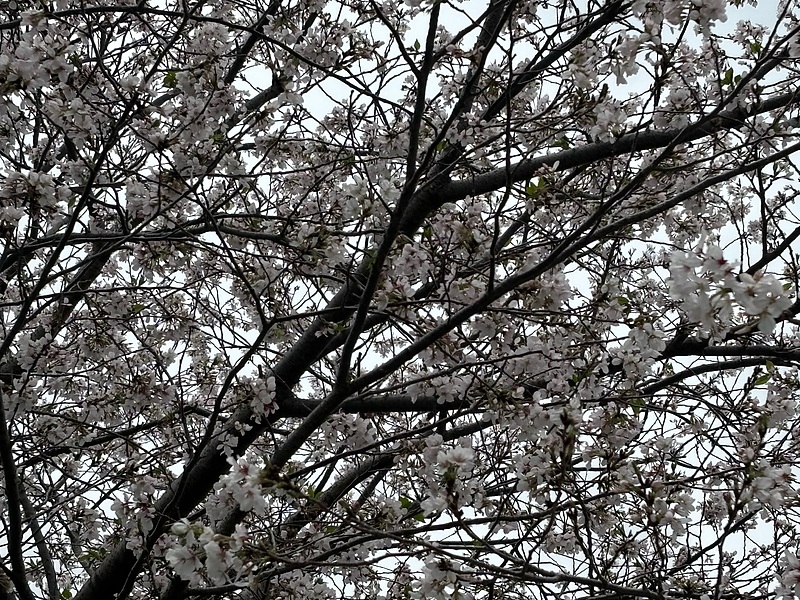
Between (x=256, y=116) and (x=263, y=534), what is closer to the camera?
(x=263, y=534)

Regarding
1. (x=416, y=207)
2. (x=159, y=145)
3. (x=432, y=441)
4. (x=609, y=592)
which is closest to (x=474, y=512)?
(x=432, y=441)

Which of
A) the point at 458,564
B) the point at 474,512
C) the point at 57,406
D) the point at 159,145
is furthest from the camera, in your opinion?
the point at 57,406

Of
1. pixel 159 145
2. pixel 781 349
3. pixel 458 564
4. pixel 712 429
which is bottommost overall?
pixel 458 564

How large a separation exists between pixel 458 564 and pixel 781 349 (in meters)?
2.26

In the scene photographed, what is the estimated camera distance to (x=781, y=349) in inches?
140

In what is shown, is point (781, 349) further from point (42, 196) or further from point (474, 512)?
point (42, 196)

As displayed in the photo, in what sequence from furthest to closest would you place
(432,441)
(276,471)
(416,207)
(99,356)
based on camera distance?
(99,356) < (416,207) < (432,441) < (276,471)

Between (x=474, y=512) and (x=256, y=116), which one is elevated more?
(x=256, y=116)

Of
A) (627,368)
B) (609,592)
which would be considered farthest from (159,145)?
(609,592)

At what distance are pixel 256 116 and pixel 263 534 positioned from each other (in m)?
2.00

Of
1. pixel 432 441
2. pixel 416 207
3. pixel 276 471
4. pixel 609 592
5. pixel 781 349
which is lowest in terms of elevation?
pixel 609 592

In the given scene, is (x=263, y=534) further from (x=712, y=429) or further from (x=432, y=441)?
(x=712, y=429)

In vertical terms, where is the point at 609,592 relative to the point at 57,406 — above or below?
below

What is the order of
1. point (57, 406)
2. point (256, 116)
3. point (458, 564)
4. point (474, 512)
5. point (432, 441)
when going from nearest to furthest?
point (458, 564) → point (432, 441) → point (474, 512) → point (256, 116) → point (57, 406)
